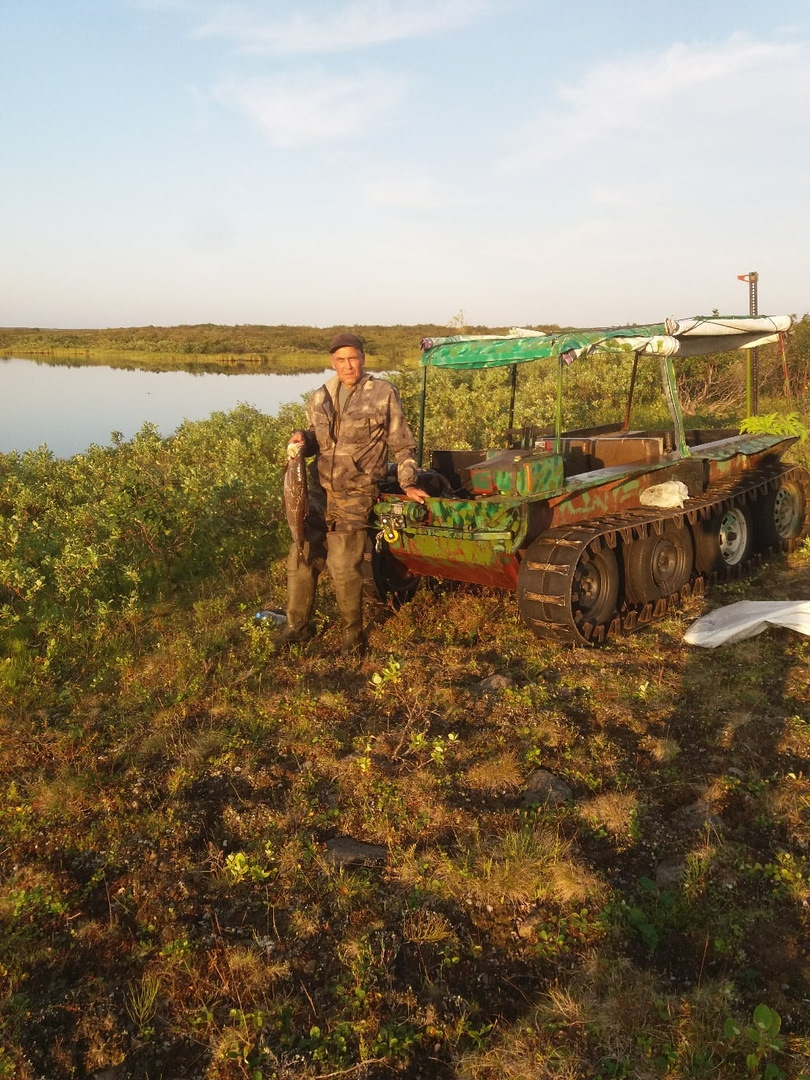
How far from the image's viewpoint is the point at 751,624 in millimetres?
6156

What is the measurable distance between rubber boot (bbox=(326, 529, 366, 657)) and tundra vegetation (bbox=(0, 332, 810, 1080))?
0.69 feet

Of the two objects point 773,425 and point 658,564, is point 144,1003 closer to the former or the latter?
point 658,564

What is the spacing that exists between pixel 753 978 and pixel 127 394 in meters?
37.1

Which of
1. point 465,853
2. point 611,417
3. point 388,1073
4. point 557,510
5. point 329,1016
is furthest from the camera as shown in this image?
point 611,417

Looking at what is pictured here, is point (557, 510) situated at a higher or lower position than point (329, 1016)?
higher

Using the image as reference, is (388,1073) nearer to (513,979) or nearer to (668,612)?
(513,979)

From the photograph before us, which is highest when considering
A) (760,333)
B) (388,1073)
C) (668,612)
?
(760,333)

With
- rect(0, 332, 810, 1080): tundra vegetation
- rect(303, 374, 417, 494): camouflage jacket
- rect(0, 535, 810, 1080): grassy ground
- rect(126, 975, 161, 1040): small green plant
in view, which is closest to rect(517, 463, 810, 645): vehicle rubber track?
rect(0, 332, 810, 1080): tundra vegetation

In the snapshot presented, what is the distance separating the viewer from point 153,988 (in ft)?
9.72

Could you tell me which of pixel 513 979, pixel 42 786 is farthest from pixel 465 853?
pixel 42 786

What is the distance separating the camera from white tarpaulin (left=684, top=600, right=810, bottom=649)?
6133mm

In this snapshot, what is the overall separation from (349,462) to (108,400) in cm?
3045

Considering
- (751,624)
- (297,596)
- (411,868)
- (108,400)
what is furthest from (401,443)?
(108,400)

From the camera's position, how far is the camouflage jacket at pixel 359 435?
600 cm
